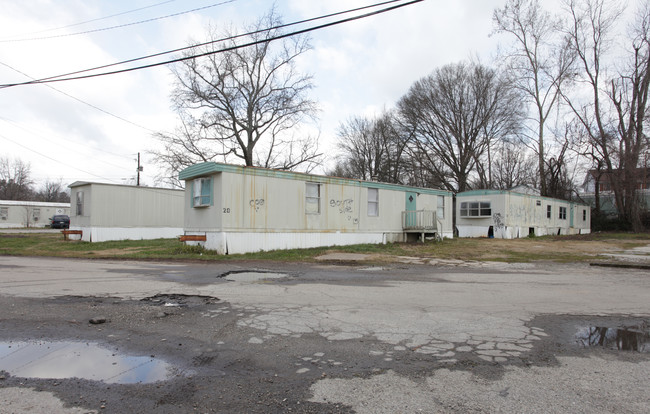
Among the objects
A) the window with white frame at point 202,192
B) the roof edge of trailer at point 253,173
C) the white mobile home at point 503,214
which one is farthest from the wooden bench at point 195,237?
the white mobile home at point 503,214

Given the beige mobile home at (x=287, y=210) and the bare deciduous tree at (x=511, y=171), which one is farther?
the bare deciduous tree at (x=511, y=171)

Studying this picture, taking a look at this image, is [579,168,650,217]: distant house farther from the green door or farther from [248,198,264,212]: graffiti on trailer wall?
[248,198,264,212]: graffiti on trailer wall

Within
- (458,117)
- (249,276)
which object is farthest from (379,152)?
(249,276)

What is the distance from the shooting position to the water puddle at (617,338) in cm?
466

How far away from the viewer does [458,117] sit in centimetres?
3859

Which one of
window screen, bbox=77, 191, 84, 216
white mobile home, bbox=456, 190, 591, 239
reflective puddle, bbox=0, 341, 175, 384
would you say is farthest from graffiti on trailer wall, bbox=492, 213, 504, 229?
reflective puddle, bbox=0, 341, 175, 384

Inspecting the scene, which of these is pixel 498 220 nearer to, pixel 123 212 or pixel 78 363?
pixel 123 212

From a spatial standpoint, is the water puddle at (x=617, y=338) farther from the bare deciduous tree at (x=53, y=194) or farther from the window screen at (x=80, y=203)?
the bare deciduous tree at (x=53, y=194)

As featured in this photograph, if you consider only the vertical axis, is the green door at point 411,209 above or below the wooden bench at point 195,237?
above

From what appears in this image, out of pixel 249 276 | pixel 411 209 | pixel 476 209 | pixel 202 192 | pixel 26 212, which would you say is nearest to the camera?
pixel 249 276

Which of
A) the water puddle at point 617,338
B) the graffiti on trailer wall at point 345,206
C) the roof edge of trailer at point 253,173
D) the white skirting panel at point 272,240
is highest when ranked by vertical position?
the roof edge of trailer at point 253,173

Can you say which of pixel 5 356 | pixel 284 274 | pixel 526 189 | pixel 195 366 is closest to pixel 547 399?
pixel 195 366

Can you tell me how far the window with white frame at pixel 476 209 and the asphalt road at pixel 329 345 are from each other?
73.0 feet

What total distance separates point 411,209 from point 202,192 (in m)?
11.4
